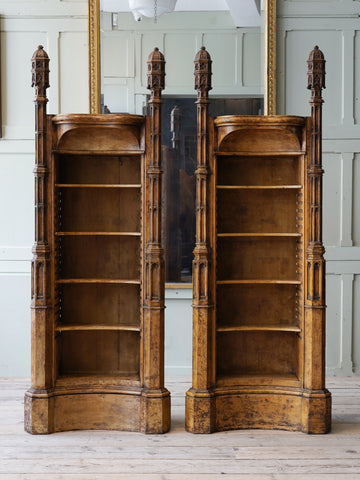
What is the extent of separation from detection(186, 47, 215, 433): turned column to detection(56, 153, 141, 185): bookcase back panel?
0.59m

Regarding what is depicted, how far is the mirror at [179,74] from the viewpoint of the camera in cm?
553

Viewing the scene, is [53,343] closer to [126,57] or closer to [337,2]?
[126,57]

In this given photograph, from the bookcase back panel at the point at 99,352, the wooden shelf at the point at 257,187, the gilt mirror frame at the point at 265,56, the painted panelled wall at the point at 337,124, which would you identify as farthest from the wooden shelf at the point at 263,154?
the bookcase back panel at the point at 99,352

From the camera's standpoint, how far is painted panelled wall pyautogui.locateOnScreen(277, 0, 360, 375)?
5.64m

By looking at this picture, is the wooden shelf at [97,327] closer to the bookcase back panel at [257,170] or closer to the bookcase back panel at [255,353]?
the bookcase back panel at [255,353]

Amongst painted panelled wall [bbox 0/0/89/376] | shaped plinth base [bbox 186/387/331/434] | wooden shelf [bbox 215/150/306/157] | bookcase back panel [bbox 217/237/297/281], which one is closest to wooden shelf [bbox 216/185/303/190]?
wooden shelf [bbox 215/150/306/157]

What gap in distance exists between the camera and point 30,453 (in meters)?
3.94

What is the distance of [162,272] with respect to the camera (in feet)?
14.3

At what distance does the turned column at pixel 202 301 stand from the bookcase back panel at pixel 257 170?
355 millimetres

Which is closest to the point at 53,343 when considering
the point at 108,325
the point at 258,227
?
the point at 108,325

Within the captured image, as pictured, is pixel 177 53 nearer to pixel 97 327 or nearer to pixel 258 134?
pixel 258 134

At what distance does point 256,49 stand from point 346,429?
3346 millimetres

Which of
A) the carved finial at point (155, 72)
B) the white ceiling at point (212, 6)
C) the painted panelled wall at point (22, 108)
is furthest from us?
the painted panelled wall at point (22, 108)

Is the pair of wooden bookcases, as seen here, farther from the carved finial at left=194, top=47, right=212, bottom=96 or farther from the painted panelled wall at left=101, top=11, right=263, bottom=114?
the painted panelled wall at left=101, top=11, right=263, bottom=114
